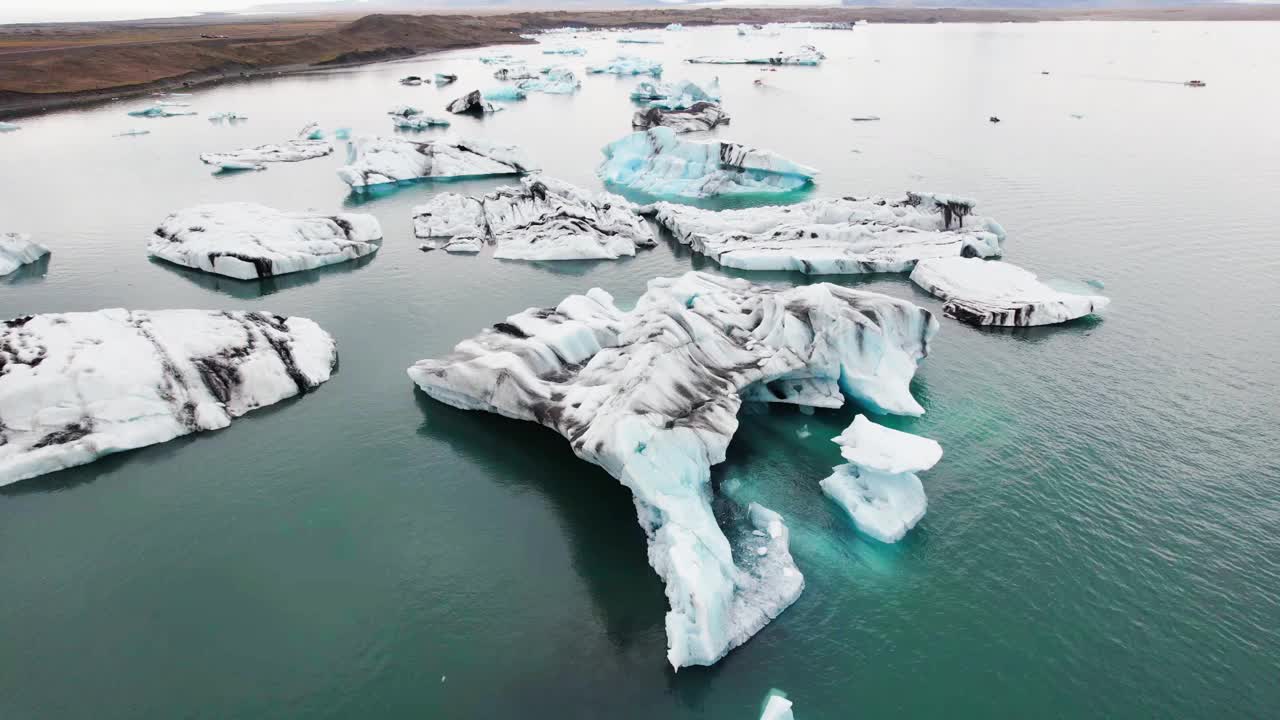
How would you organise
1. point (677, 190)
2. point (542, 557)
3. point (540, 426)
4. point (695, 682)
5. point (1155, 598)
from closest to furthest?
point (695, 682) < point (1155, 598) < point (542, 557) < point (540, 426) < point (677, 190)

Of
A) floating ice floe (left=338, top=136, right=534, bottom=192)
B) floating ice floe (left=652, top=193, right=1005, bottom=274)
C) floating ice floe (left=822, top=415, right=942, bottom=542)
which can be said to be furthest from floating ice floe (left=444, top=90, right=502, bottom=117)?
floating ice floe (left=822, top=415, right=942, bottom=542)

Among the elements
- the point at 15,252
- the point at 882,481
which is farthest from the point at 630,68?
the point at 882,481

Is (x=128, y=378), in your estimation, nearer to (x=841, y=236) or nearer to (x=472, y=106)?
(x=841, y=236)

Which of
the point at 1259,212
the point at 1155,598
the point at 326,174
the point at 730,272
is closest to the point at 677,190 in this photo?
the point at 730,272

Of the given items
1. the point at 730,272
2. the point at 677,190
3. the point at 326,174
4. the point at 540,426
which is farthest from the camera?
the point at 326,174

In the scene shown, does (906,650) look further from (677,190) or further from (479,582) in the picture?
(677,190)

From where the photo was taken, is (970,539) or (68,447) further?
(68,447)

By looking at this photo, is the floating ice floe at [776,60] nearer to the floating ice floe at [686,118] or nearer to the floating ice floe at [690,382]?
the floating ice floe at [686,118]
